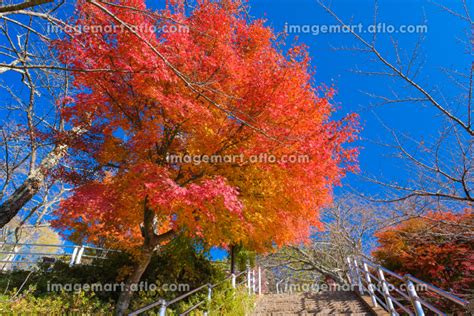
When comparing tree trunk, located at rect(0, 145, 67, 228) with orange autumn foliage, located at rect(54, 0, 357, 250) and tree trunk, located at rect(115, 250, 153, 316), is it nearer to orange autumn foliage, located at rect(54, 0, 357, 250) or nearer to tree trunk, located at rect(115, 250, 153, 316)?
orange autumn foliage, located at rect(54, 0, 357, 250)

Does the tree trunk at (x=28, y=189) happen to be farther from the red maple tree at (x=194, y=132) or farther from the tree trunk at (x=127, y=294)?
the tree trunk at (x=127, y=294)

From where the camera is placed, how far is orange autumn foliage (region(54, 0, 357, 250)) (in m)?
6.59

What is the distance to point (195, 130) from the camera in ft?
23.2

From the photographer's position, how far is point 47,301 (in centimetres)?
751

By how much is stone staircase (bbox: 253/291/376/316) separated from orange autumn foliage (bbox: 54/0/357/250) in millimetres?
2166

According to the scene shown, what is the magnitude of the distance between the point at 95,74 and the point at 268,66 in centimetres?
432

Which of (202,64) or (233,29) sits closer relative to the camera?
(202,64)

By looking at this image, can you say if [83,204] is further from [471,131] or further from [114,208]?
[471,131]

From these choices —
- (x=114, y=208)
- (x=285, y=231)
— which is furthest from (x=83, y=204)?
(x=285, y=231)

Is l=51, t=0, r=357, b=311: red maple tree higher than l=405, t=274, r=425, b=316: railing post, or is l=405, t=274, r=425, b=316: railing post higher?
l=51, t=0, r=357, b=311: red maple tree

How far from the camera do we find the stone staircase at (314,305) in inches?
309

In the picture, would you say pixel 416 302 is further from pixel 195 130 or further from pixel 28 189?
pixel 28 189

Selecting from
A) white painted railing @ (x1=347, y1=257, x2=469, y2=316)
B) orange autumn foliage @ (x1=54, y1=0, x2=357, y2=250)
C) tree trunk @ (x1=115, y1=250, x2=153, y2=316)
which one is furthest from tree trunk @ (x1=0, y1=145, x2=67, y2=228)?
white painted railing @ (x1=347, y1=257, x2=469, y2=316)

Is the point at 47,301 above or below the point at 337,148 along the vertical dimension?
below
